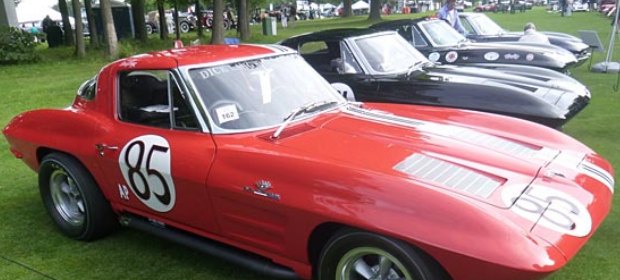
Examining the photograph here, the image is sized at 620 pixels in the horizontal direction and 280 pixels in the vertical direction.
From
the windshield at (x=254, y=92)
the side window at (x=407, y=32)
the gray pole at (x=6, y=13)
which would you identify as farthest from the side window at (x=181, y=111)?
the gray pole at (x=6, y=13)

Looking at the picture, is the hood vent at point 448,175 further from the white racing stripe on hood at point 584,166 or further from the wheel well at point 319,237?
the white racing stripe on hood at point 584,166

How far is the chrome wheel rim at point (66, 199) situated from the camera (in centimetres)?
424

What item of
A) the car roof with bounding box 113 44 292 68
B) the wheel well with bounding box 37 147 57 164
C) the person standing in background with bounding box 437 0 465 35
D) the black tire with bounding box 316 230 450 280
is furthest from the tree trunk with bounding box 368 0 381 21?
the black tire with bounding box 316 230 450 280

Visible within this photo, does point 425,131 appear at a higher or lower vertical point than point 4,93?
higher

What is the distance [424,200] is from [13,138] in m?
3.60

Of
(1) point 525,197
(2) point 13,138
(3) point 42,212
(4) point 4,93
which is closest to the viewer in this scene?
(1) point 525,197

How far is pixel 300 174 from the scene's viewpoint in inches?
110

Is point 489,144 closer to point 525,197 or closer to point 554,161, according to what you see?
point 554,161

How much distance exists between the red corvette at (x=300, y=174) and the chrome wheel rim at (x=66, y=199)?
0.01 m

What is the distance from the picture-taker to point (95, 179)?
393 cm

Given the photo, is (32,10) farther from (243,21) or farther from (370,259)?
(370,259)

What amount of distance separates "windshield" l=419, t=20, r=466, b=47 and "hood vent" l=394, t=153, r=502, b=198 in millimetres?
6102

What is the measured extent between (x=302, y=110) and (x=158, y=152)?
95 cm

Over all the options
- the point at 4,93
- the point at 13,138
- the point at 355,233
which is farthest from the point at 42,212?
the point at 4,93
